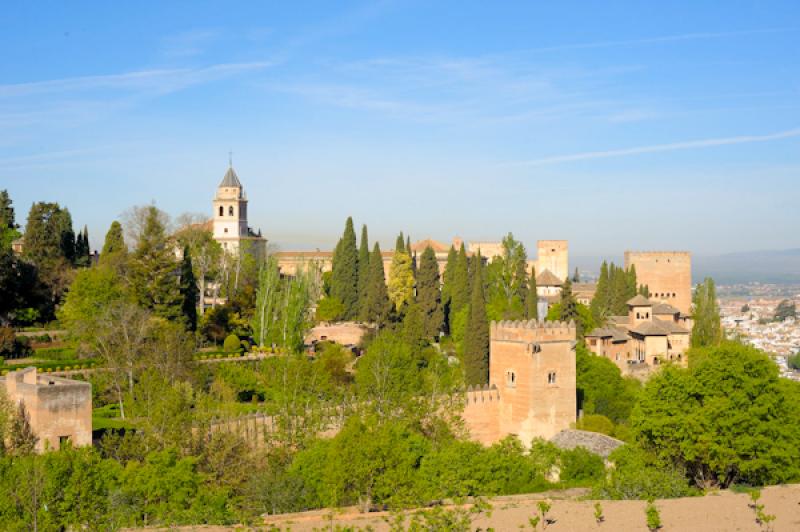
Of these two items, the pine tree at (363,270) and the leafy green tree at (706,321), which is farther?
the leafy green tree at (706,321)

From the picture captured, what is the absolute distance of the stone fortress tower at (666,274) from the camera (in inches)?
2456

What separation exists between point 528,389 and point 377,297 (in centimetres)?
1530

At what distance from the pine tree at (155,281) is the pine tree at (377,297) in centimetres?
1121

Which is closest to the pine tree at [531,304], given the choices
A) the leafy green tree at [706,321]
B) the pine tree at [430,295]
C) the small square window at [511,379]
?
the pine tree at [430,295]

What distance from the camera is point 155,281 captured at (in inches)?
1390

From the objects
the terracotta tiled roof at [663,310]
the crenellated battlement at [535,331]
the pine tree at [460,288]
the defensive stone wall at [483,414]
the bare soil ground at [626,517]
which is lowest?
the defensive stone wall at [483,414]

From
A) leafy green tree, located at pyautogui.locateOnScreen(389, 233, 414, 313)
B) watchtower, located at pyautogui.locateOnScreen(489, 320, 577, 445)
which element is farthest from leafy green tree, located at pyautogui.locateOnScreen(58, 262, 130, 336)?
leafy green tree, located at pyautogui.locateOnScreen(389, 233, 414, 313)

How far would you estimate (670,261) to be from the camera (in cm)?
6272

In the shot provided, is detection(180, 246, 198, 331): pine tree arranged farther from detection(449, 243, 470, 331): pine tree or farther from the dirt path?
the dirt path

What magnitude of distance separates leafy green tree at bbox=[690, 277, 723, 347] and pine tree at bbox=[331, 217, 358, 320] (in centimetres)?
1870

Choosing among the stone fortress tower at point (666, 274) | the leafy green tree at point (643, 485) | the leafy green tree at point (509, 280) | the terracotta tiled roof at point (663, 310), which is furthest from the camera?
the stone fortress tower at point (666, 274)

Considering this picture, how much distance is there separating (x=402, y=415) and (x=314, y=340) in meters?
16.9

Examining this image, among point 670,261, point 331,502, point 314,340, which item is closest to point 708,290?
point 670,261

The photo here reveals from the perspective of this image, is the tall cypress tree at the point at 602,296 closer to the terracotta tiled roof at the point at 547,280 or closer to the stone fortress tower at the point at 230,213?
the terracotta tiled roof at the point at 547,280
